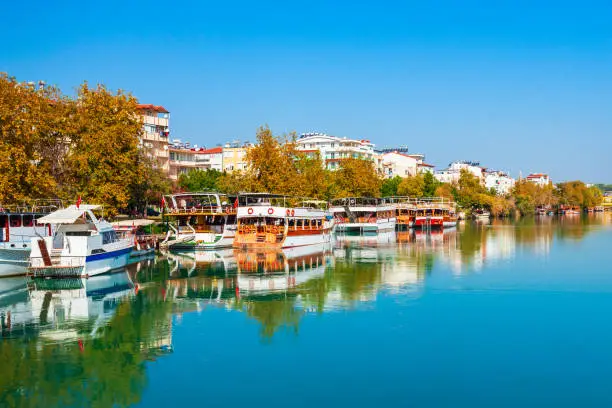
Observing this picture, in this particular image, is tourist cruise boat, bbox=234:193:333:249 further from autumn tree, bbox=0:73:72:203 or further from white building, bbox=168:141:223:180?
white building, bbox=168:141:223:180

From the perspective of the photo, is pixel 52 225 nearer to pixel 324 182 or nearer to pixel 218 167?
pixel 324 182

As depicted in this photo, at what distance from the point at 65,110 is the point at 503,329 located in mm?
36174

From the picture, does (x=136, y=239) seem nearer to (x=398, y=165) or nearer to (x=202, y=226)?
(x=202, y=226)

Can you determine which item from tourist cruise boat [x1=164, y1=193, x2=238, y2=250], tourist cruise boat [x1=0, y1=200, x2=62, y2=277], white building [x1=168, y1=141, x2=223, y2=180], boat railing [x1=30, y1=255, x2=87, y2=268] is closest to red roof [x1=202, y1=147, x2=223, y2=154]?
white building [x1=168, y1=141, x2=223, y2=180]

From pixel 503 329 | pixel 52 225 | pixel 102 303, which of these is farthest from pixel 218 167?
pixel 503 329

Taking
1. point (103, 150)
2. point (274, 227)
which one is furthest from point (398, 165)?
point (103, 150)

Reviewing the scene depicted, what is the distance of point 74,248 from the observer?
32.0 m

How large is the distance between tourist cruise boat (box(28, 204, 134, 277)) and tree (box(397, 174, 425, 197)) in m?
81.5

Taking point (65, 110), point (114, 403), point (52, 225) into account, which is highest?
point (65, 110)

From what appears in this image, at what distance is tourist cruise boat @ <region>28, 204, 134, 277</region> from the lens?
1223 inches

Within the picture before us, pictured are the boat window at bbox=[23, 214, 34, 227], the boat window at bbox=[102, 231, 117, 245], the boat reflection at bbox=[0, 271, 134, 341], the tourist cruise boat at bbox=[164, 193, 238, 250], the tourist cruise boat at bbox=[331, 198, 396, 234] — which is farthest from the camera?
the tourist cruise boat at bbox=[331, 198, 396, 234]

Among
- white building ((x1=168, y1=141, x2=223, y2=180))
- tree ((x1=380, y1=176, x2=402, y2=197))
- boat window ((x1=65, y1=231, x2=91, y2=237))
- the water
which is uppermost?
white building ((x1=168, y1=141, x2=223, y2=180))

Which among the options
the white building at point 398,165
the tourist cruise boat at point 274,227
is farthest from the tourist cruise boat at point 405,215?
the white building at point 398,165

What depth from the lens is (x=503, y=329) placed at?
22.4 metres
